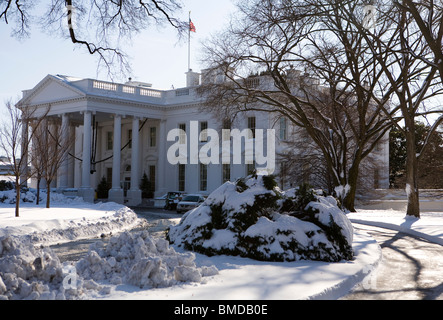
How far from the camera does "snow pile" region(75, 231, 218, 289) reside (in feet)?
22.7

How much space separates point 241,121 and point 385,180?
1821cm

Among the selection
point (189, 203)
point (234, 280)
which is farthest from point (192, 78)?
point (234, 280)

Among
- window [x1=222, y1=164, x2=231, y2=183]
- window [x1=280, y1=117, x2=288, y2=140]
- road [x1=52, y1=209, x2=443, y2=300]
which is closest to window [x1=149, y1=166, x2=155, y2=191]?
window [x1=222, y1=164, x2=231, y2=183]

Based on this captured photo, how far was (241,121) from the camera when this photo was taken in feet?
144

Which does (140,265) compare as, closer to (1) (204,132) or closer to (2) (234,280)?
(2) (234,280)

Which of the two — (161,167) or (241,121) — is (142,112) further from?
(241,121)

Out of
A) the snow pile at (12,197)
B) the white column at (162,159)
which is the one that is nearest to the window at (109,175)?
the white column at (162,159)

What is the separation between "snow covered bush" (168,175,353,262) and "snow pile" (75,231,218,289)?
6.30ft

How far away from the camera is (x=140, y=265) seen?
6988 mm

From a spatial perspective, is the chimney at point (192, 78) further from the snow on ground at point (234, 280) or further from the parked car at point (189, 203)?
the snow on ground at point (234, 280)

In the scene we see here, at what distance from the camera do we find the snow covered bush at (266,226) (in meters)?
9.70

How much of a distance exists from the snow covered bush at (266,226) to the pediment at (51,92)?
38.0 metres

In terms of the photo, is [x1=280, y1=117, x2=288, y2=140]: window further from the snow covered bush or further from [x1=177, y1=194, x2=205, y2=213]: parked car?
the snow covered bush
